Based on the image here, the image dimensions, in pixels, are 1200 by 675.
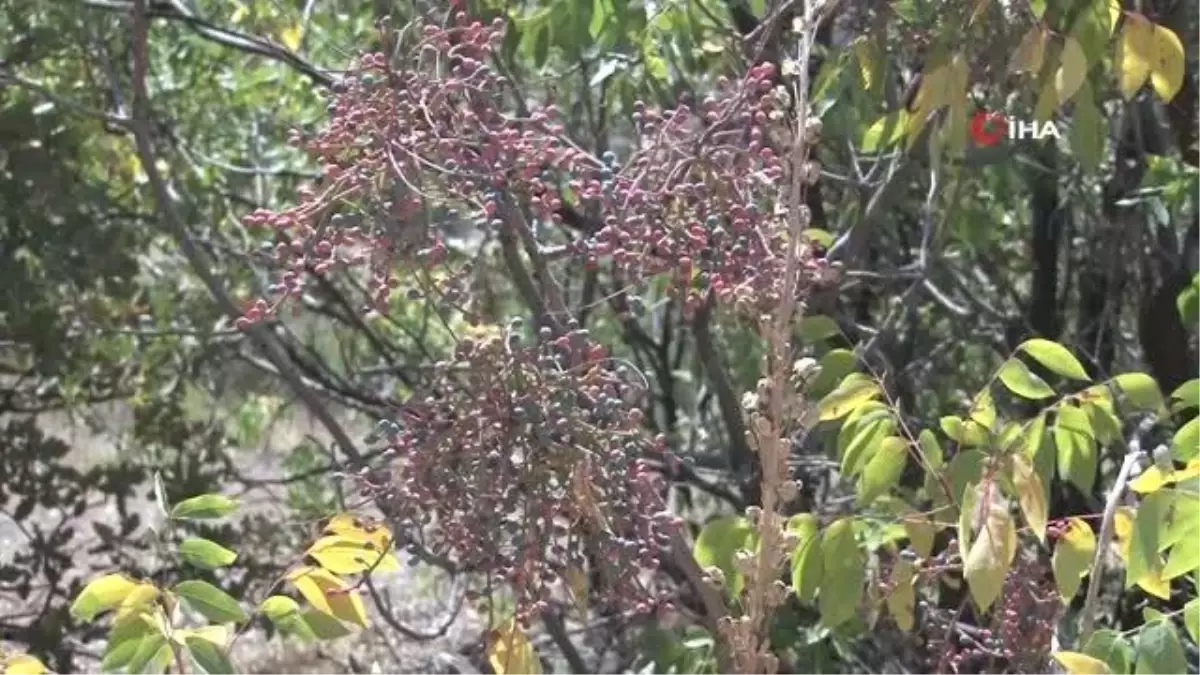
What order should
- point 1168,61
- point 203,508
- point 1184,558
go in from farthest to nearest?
point 1168,61, point 203,508, point 1184,558

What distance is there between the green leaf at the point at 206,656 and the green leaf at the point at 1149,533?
2.39 ft

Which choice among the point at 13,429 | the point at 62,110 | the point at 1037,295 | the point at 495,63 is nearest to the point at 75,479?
the point at 13,429

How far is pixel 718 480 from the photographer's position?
345 cm

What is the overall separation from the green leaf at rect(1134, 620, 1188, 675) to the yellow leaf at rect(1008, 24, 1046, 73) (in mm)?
617

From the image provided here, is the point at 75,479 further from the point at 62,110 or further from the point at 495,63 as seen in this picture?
the point at 495,63

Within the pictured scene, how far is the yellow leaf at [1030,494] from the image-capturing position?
5.48 feet

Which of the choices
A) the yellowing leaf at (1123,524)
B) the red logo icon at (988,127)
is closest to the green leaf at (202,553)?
the yellowing leaf at (1123,524)

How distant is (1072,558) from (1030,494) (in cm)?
6

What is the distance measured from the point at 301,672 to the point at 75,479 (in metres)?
1.25

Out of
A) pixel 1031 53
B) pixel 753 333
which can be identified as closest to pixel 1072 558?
pixel 1031 53

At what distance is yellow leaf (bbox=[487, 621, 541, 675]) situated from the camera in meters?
1.69

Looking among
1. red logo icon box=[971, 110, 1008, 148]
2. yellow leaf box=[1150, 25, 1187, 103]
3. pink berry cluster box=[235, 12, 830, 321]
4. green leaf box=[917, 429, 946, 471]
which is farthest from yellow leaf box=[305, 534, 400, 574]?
red logo icon box=[971, 110, 1008, 148]

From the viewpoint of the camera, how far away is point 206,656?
1635 mm

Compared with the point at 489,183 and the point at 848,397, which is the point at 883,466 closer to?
the point at 848,397
